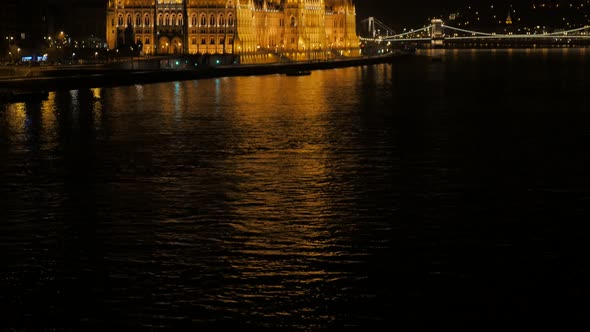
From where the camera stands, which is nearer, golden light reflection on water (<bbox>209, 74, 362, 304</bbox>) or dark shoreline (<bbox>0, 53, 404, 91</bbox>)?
golden light reflection on water (<bbox>209, 74, 362, 304</bbox>)

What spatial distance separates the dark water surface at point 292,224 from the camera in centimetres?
1430

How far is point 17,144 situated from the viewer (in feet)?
112

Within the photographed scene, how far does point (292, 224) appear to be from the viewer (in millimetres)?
19422

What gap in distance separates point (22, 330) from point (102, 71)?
221ft

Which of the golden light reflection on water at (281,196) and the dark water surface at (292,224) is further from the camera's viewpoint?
the golden light reflection on water at (281,196)

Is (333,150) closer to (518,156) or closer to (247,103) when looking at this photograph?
(518,156)

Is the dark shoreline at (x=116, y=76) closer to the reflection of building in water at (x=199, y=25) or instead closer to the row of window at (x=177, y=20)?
the reflection of building in water at (x=199, y=25)

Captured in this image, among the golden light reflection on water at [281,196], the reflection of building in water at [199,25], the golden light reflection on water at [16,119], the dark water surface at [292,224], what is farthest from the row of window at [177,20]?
the dark water surface at [292,224]

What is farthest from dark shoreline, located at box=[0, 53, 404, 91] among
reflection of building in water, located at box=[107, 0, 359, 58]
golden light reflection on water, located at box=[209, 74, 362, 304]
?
golden light reflection on water, located at box=[209, 74, 362, 304]

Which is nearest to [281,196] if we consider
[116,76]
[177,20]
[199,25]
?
[116,76]

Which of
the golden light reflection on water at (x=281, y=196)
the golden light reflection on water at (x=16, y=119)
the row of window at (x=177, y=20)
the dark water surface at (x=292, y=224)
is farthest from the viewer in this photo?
the row of window at (x=177, y=20)

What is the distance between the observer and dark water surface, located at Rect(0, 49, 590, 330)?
14.3 meters

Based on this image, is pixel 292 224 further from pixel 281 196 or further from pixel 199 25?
pixel 199 25

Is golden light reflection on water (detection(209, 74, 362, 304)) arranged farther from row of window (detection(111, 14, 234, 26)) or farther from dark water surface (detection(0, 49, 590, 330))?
row of window (detection(111, 14, 234, 26))
